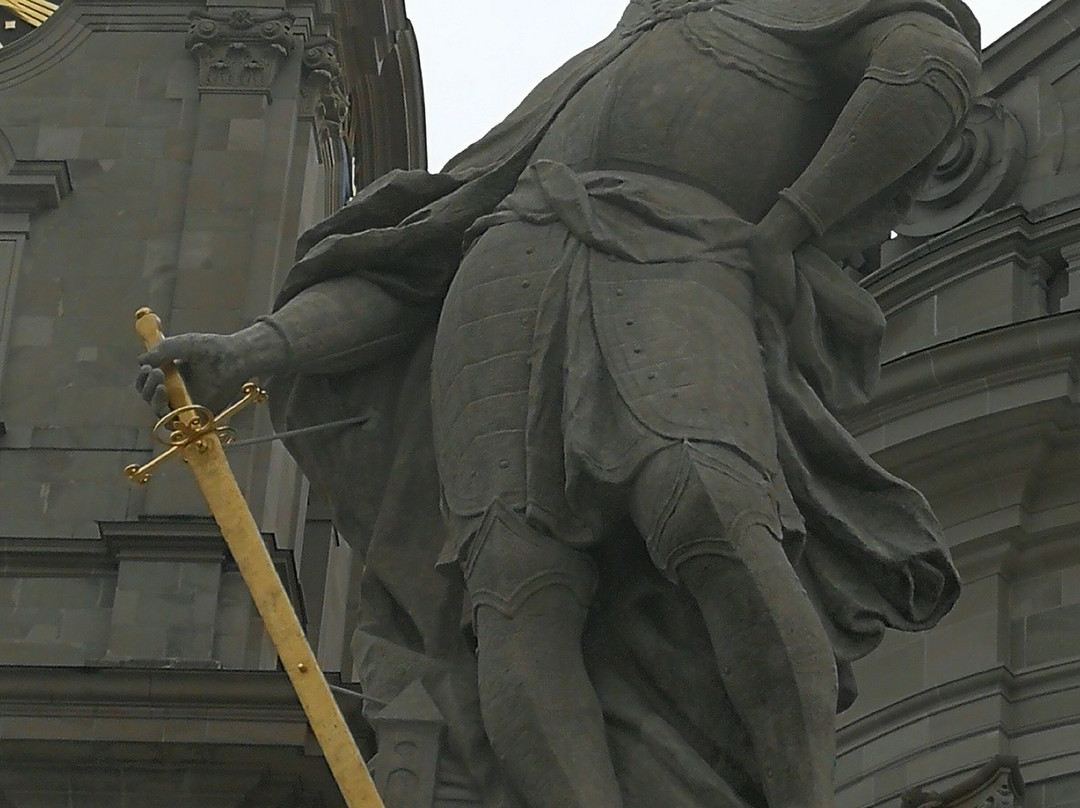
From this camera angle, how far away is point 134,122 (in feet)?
85.9

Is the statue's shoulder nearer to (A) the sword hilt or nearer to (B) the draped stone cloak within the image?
(B) the draped stone cloak

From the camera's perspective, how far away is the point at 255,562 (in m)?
6.91

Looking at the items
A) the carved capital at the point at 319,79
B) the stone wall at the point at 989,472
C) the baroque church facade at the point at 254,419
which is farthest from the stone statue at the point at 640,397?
the carved capital at the point at 319,79

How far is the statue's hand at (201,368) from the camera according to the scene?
23.2ft

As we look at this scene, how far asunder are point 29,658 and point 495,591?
16442 millimetres

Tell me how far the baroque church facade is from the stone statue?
13.3 metres

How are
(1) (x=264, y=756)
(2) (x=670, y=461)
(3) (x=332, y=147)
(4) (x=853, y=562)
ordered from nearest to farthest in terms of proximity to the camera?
(2) (x=670, y=461) < (4) (x=853, y=562) < (1) (x=264, y=756) < (3) (x=332, y=147)

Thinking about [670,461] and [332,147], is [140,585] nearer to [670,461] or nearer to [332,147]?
[332,147]

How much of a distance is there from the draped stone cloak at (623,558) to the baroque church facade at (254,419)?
13.2 m

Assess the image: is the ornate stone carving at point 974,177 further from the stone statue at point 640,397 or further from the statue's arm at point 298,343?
the statue's arm at point 298,343

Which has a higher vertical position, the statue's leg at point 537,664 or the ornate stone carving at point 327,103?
the ornate stone carving at point 327,103

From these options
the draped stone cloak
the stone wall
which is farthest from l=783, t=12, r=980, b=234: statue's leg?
the stone wall

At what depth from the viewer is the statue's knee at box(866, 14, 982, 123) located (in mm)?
7266

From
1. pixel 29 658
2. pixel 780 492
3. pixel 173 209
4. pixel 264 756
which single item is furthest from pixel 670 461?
pixel 173 209
